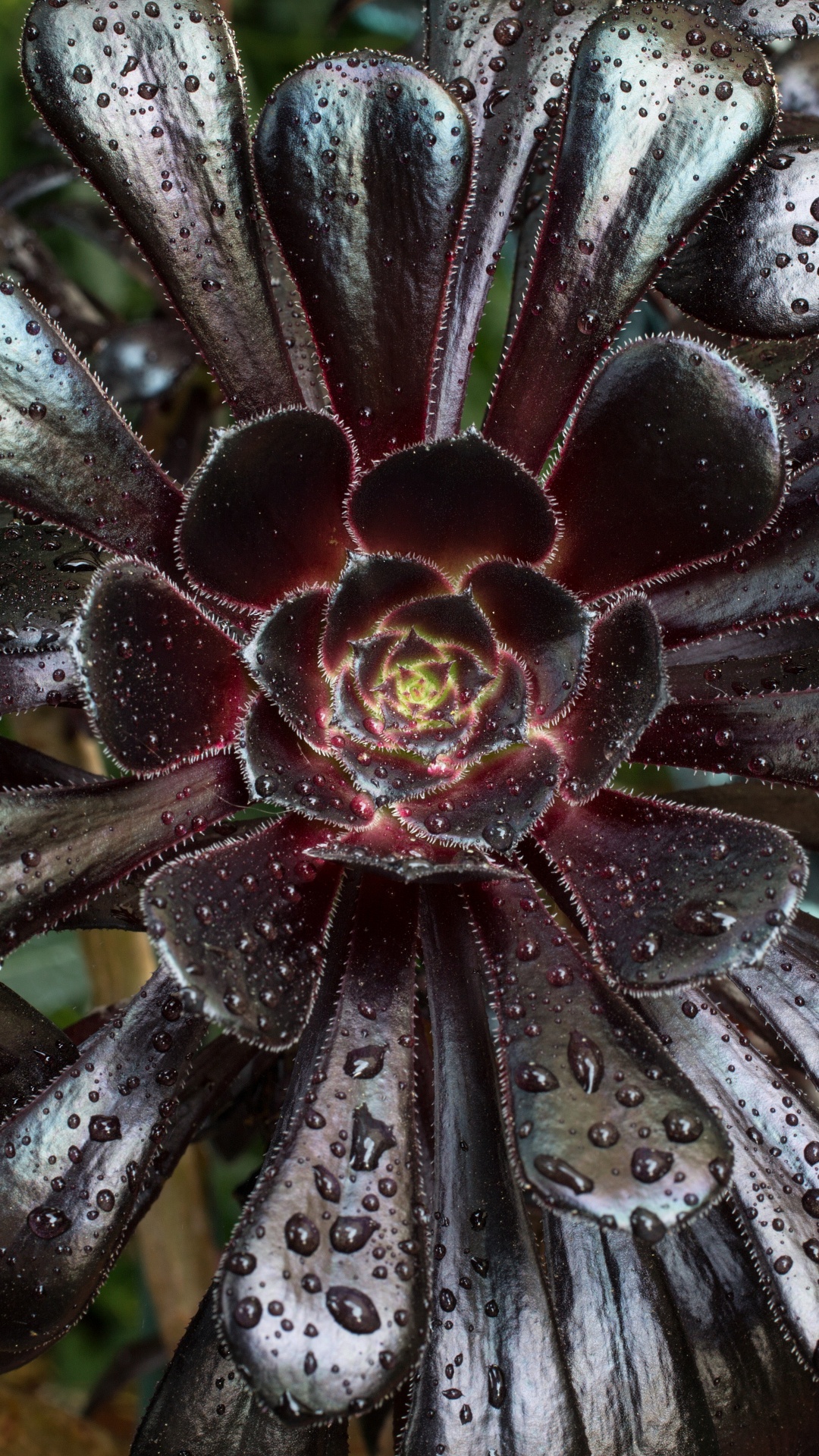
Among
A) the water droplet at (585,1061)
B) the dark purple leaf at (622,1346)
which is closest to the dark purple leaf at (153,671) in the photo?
the water droplet at (585,1061)

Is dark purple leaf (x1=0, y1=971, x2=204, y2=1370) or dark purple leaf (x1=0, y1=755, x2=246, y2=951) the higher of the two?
dark purple leaf (x1=0, y1=755, x2=246, y2=951)

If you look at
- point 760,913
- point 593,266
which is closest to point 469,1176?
point 760,913

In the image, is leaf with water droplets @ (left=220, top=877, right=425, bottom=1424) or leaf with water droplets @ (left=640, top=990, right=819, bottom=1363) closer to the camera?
leaf with water droplets @ (left=220, top=877, right=425, bottom=1424)

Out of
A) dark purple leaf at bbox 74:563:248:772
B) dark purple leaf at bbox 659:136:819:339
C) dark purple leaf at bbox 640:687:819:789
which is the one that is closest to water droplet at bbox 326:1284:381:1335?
dark purple leaf at bbox 74:563:248:772

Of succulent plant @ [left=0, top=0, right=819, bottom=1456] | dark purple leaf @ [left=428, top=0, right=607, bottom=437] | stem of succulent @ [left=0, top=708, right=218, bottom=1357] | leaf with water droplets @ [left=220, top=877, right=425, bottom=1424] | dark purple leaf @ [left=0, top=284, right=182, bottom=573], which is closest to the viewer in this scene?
leaf with water droplets @ [left=220, top=877, right=425, bottom=1424]

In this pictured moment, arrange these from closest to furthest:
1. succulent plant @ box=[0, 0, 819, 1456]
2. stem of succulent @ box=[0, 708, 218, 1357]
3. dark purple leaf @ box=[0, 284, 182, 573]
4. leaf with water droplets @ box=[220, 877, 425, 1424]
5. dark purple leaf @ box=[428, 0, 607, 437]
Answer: leaf with water droplets @ box=[220, 877, 425, 1424]
succulent plant @ box=[0, 0, 819, 1456]
dark purple leaf @ box=[0, 284, 182, 573]
dark purple leaf @ box=[428, 0, 607, 437]
stem of succulent @ box=[0, 708, 218, 1357]

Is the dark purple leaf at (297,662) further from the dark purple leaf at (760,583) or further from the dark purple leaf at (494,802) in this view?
the dark purple leaf at (760,583)

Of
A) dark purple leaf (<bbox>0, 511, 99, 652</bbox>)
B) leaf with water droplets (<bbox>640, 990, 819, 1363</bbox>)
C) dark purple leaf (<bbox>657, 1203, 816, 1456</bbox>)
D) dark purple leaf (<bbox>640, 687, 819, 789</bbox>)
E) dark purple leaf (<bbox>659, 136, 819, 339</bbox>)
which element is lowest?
dark purple leaf (<bbox>657, 1203, 816, 1456</bbox>)

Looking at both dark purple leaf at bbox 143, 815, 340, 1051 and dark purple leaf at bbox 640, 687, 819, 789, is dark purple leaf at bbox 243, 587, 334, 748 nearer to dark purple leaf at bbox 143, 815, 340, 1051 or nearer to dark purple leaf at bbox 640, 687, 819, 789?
dark purple leaf at bbox 143, 815, 340, 1051

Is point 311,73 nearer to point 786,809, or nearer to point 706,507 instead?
point 706,507
